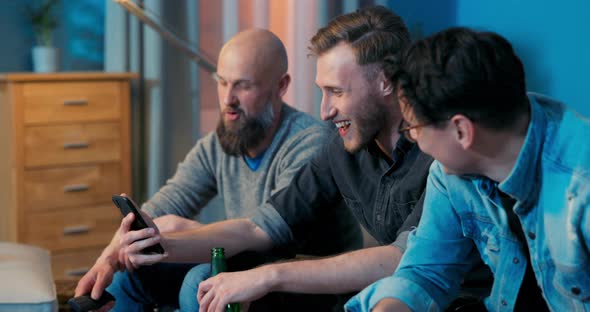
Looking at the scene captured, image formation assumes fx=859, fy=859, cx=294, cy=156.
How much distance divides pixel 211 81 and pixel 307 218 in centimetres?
187

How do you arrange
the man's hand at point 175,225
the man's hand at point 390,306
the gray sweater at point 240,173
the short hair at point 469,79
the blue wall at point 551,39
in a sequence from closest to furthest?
the short hair at point 469,79 < the man's hand at point 390,306 < the man's hand at point 175,225 < the gray sweater at point 240,173 < the blue wall at point 551,39

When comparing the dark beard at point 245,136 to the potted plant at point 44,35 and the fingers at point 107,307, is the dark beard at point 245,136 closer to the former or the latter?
the fingers at point 107,307

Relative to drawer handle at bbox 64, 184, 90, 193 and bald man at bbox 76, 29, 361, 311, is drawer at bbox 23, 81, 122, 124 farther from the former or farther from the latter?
bald man at bbox 76, 29, 361, 311

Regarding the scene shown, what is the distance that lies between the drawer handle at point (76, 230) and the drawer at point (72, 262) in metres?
0.08

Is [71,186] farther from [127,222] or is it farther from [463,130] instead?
[463,130]

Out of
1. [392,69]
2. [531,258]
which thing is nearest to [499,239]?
[531,258]

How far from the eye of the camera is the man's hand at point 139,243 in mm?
1880

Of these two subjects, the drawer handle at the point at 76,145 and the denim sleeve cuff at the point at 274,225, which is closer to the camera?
the denim sleeve cuff at the point at 274,225

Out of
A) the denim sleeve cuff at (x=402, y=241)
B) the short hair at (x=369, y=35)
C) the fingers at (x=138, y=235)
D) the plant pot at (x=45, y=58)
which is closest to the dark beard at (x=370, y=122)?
the short hair at (x=369, y=35)

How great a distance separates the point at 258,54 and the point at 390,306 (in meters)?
1.14

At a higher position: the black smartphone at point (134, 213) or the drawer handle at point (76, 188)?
the black smartphone at point (134, 213)

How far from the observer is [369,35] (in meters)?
1.88

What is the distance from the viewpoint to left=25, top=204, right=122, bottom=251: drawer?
3.54 m

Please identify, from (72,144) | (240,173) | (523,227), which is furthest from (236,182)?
(72,144)
